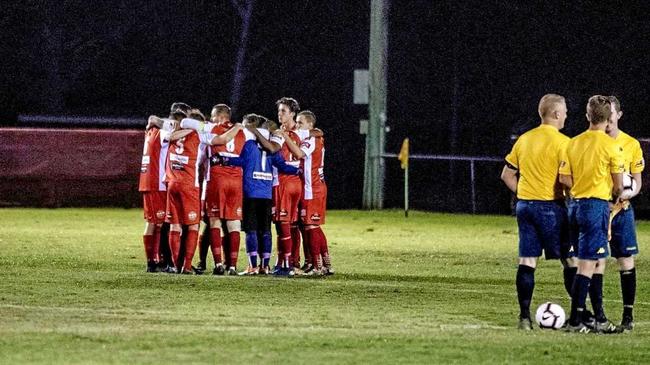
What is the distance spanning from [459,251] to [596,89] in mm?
26746

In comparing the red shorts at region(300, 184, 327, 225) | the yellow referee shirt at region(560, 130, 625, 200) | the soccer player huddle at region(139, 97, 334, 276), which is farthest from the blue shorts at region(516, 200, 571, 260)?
the red shorts at region(300, 184, 327, 225)

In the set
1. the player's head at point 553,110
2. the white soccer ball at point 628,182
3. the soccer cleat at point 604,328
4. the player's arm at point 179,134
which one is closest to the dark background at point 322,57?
the player's arm at point 179,134

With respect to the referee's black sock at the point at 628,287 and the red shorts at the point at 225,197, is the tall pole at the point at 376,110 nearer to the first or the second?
the red shorts at the point at 225,197

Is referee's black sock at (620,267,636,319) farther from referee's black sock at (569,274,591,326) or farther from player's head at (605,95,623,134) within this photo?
player's head at (605,95,623,134)

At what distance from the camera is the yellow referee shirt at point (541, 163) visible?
38.9ft

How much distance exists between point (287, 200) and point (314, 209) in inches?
13.2

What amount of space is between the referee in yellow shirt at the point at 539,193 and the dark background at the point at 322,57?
32.6m

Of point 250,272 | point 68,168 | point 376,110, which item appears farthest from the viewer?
point 376,110

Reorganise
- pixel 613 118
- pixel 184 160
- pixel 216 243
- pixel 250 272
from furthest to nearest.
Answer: pixel 250 272 < pixel 216 243 < pixel 184 160 < pixel 613 118

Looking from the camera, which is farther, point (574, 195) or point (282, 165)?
point (282, 165)

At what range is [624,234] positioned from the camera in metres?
12.3

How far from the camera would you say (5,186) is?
30.3 m

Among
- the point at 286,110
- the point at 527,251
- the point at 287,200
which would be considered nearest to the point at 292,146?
the point at 286,110

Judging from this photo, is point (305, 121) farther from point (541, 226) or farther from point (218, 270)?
point (541, 226)
